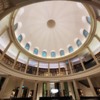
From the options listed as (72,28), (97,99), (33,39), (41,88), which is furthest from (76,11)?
(41,88)

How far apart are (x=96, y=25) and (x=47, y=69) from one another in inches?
259

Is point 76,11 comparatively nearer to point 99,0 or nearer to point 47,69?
point 47,69

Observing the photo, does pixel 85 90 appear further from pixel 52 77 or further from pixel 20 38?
pixel 20 38

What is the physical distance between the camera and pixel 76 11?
1017 centimetres

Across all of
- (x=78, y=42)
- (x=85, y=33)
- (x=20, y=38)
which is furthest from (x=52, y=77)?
(x=85, y=33)

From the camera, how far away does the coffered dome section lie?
10.3 metres

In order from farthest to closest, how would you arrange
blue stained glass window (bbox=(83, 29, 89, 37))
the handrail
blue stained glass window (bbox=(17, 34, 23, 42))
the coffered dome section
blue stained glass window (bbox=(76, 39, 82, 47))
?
1. blue stained glass window (bbox=(76, 39, 82, 47))
2. blue stained glass window (bbox=(17, 34, 23, 42))
3. the coffered dome section
4. blue stained glass window (bbox=(83, 29, 89, 37))
5. the handrail

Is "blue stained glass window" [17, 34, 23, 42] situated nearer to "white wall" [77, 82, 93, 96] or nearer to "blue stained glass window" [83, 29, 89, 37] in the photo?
"blue stained glass window" [83, 29, 89, 37]

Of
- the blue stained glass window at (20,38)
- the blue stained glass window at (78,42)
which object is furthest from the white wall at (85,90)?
the blue stained glass window at (20,38)

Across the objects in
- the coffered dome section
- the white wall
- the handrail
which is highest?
the coffered dome section

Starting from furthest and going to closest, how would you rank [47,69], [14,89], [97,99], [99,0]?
[47,69] → [14,89] → [97,99] → [99,0]

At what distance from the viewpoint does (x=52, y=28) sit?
12.1 meters

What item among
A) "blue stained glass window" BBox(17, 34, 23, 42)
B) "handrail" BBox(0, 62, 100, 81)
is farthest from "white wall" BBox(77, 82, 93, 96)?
"blue stained glass window" BBox(17, 34, 23, 42)

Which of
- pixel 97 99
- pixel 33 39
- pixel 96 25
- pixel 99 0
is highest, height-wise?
pixel 33 39
